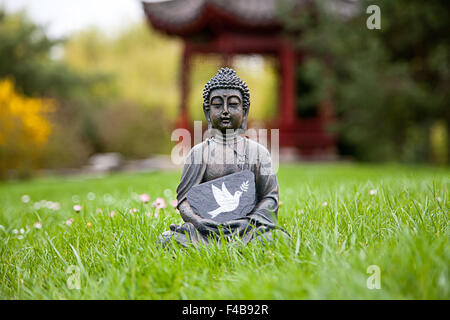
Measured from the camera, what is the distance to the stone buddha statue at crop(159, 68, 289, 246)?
7.59 feet

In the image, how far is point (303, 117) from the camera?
13328 mm

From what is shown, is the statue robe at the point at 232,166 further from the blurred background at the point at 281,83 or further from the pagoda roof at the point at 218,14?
the pagoda roof at the point at 218,14

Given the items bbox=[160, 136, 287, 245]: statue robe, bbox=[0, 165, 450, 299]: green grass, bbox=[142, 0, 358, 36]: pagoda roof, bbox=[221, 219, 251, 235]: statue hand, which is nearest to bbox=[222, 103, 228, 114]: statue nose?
bbox=[160, 136, 287, 245]: statue robe

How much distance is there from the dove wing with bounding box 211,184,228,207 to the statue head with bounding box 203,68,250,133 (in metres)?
0.44

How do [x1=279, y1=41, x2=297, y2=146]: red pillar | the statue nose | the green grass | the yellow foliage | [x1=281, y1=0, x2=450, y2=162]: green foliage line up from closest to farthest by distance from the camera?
the green grass, the statue nose, [x1=281, y1=0, x2=450, y2=162]: green foliage, [x1=279, y1=41, x2=297, y2=146]: red pillar, the yellow foliage

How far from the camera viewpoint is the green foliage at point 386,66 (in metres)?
7.58

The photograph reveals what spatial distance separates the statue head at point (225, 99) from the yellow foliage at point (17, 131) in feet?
34.3

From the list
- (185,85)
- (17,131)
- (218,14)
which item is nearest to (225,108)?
(218,14)

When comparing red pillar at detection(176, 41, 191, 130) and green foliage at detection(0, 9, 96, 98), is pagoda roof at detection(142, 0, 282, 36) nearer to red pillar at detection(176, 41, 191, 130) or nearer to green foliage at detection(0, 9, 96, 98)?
red pillar at detection(176, 41, 191, 130)

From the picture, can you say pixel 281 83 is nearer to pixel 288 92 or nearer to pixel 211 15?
pixel 288 92

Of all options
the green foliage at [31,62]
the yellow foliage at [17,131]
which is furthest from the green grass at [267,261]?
the green foliage at [31,62]
